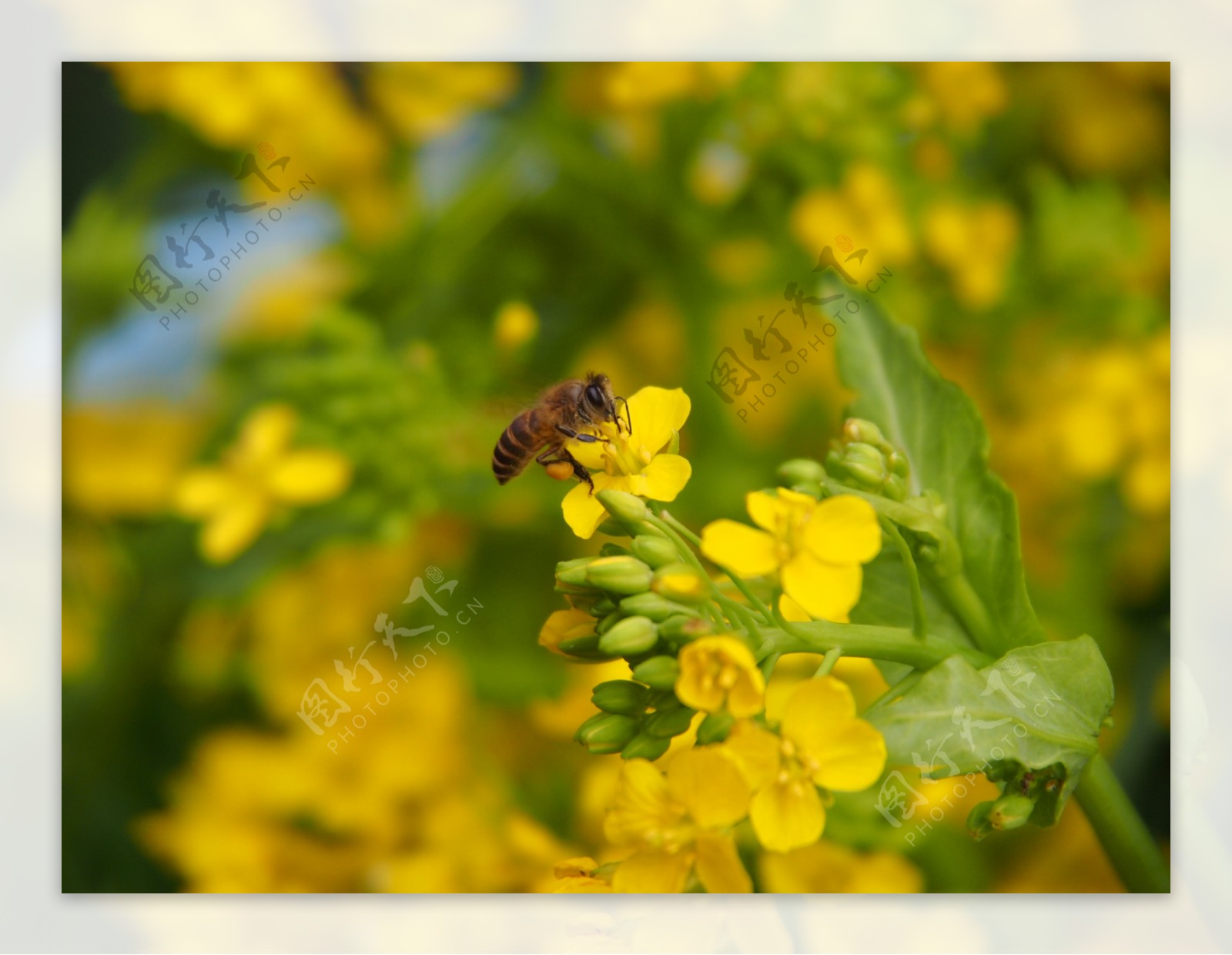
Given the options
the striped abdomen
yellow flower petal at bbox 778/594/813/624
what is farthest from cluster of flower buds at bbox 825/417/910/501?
the striped abdomen

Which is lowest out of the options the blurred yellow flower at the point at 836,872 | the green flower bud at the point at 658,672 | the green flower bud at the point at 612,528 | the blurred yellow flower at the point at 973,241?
the blurred yellow flower at the point at 836,872

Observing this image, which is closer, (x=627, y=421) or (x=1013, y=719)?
(x=1013, y=719)

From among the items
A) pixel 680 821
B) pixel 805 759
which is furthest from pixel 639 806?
pixel 805 759

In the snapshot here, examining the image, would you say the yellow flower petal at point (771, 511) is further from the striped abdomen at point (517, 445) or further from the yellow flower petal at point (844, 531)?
the striped abdomen at point (517, 445)

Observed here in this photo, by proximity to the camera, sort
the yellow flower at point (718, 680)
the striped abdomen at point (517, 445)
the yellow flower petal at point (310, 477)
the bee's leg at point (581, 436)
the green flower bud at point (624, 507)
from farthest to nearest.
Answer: the yellow flower petal at point (310, 477) < the striped abdomen at point (517, 445) < the bee's leg at point (581, 436) < the green flower bud at point (624, 507) < the yellow flower at point (718, 680)

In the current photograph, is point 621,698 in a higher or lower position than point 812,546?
lower

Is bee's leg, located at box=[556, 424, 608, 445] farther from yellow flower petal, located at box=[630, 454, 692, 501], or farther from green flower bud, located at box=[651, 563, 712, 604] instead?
green flower bud, located at box=[651, 563, 712, 604]

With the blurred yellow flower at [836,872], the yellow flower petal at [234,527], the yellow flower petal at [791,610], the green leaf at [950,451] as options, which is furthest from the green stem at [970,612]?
the yellow flower petal at [234,527]

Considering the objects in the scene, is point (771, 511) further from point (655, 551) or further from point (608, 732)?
point (608, 732)
